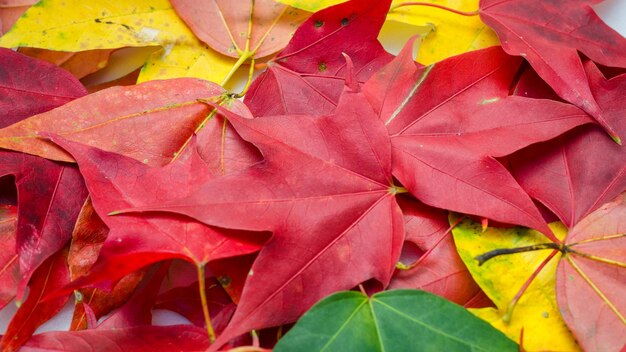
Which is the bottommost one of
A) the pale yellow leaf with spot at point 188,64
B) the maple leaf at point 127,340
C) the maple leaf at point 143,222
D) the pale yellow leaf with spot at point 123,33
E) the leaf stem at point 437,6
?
the maple leaf at point 127,340

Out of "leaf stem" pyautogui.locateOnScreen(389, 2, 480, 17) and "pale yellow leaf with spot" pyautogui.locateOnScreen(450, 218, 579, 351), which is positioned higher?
"leaf stem" pyautogui.locateOnScreen(389, 2, 480, 17)

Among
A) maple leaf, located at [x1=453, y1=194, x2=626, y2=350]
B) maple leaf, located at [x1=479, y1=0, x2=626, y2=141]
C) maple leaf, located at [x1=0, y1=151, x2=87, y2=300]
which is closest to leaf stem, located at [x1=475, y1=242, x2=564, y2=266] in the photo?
maple leaf, located at [x1=453, y1=194, x2=626, y2=350]

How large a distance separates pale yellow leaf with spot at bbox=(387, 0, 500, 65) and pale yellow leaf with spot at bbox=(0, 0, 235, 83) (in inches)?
8.1

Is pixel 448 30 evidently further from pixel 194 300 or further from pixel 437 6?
pixel 194 300

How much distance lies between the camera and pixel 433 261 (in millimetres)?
555

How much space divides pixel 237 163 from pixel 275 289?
147 millimetres

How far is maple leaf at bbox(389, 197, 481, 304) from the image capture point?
0.55m

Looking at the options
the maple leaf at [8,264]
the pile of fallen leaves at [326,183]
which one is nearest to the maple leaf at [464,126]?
the pile of fallen leaves at [326,183]

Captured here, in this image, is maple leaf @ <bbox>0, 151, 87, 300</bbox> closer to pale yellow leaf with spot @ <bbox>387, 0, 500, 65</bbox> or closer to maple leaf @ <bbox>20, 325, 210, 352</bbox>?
maple leaf @ <bbox>20, 325, 210, 352</bbox>

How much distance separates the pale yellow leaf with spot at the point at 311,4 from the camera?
24.8 inches

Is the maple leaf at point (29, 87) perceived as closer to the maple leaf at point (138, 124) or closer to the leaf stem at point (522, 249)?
the maple leaf at point (138, 124)

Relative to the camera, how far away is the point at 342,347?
47 cm

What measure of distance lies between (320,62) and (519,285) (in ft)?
0.96

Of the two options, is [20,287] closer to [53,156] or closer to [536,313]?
Result: [53,156]
